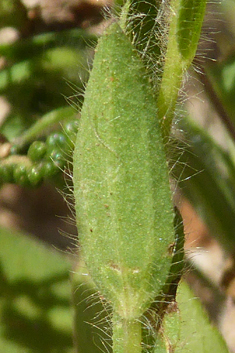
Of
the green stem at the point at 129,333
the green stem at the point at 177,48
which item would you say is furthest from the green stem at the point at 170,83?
the green stem at the point at 129,333

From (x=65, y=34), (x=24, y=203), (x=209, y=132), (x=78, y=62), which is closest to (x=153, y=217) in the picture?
(x=78, y=62)

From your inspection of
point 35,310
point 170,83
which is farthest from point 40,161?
point 170,83

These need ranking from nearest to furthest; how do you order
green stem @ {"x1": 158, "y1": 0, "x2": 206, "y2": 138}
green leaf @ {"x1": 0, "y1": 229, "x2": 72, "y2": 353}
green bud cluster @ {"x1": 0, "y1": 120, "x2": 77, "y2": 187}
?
green stem @ {"x1": 158, "y1": 0, "x2": 206, "y2": 138}, green bud cluster @ {"x1": 0, "y1": 120, "x2": 77, "y2": 187}, green leaf @ {"x1": 0, "y1": 229, "x2": 72, "y2": 353}

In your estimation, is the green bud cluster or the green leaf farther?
the green leaf

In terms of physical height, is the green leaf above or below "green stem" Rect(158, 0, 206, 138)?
below

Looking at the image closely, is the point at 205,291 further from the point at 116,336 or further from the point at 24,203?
the point at 116,336

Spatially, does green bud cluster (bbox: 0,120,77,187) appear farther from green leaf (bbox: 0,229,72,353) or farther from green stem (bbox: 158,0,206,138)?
green stem (bbox: 158,0,206,138)

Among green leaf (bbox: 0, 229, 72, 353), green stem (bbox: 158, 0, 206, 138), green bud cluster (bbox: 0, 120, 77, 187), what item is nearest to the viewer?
green stem (bbox: 158, 0, 206, 138)

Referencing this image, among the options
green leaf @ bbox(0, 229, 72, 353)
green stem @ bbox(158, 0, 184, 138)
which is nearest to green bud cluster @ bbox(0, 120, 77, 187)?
green leaf @ bbox(0, 229, 72, 353)

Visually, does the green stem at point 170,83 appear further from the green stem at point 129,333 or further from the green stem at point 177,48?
the green stem at point 129,333
